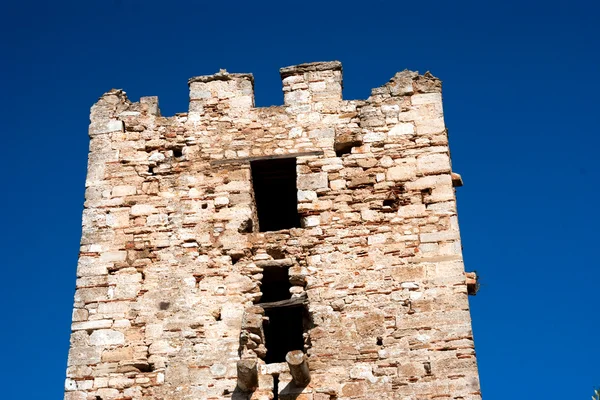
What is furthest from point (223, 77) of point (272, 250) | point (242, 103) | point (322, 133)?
point (272, 250)

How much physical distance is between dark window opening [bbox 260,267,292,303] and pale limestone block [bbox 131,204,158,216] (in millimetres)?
1314

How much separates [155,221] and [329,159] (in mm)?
1852

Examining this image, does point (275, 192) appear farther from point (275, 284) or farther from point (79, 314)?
point (79, 314)

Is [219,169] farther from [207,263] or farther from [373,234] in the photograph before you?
[373,234]

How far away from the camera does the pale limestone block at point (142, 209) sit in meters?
9.03

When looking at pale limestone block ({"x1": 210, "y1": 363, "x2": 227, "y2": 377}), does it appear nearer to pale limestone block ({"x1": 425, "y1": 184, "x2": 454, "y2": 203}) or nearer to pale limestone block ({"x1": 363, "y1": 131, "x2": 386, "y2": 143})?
pale limestone block ({"x1": 425, "y1": 184, "x2": 454, "y2": 203})

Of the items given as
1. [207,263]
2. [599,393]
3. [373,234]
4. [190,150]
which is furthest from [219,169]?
[599,393]

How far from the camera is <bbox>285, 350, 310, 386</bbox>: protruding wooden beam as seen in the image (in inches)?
299

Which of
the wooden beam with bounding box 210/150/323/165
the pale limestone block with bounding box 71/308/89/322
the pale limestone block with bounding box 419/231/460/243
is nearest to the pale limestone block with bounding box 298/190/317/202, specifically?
the wooden beam with bounding box 210/150/323/165

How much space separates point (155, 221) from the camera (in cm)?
896

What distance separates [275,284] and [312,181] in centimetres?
109

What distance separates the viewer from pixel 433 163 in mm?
8977

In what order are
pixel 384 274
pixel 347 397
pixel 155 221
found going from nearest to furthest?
pixel 347 397
pixel 384 274
pixel 155 221

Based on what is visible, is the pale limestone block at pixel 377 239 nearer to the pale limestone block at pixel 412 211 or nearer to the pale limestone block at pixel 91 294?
the pale limestone block at pixel 412 211
